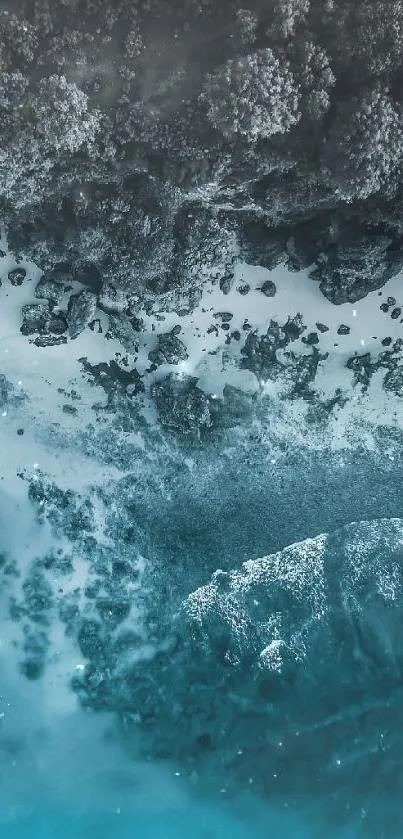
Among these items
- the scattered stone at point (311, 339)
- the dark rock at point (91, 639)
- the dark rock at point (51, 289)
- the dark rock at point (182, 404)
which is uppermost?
the dark rock at point (51, 289)

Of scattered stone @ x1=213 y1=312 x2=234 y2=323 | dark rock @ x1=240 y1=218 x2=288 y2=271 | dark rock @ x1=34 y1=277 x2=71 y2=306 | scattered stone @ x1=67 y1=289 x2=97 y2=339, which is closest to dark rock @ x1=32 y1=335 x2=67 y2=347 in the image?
scattered stone @ x1=67 y1=289 x2=97 y2=339

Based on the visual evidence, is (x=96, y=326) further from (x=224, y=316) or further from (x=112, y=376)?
(x=224, y=316)

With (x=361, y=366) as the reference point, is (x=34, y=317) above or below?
above

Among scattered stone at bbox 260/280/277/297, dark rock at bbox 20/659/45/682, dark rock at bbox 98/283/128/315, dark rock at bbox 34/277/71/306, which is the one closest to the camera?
dark rock at bbox 98/283/128/315

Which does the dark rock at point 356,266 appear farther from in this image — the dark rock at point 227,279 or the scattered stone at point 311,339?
the dark rock at point 227,279

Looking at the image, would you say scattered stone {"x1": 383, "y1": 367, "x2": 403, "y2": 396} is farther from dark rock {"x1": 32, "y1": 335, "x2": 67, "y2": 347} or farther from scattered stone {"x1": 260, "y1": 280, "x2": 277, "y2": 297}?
dark rock {"x1": 32, "y1": 335, "x2": 67, "y2": 347}

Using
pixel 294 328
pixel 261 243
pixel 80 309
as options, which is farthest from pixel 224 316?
pixel 80 309

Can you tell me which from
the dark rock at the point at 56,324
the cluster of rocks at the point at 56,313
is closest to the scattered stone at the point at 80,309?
the cluster of rocks at the point at 56,313
